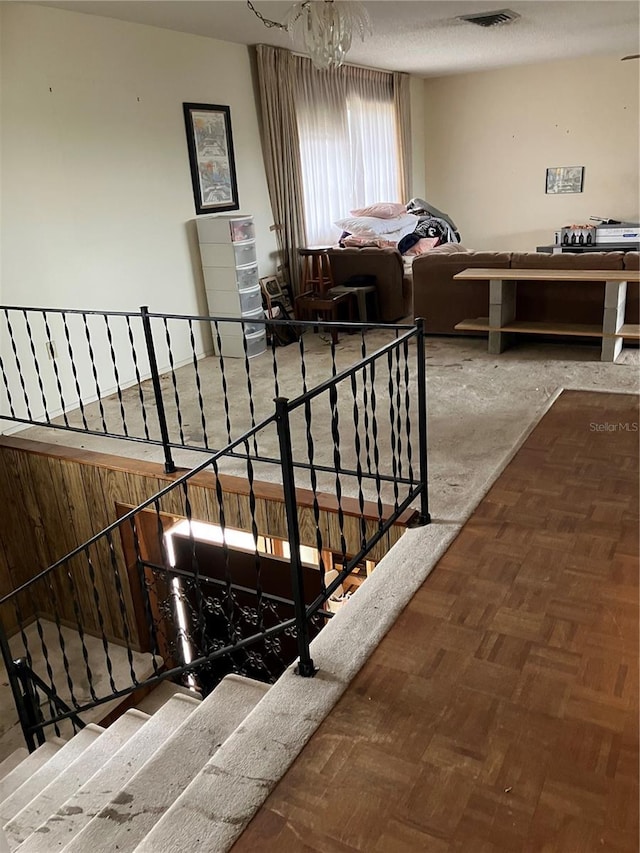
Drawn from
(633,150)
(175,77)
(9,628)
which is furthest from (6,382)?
(633,150)

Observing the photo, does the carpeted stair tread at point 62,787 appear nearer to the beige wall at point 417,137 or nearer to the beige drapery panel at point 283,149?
the beige drapery panel at point 283,149

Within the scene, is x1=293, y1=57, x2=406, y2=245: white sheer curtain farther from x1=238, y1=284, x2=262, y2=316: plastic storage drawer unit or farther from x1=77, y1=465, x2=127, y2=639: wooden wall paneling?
x1=77, y1=465, x2=127, y2=639: wooden wall paneling

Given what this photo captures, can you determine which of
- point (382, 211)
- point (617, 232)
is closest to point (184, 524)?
point (382, 211)

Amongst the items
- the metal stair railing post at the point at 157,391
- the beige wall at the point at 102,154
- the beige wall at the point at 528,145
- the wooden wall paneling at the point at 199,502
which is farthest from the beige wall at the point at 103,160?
the beige wall at the point at 528,145

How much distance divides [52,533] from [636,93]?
26.8ft

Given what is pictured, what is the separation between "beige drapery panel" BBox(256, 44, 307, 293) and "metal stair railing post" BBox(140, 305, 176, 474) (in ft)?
10.3

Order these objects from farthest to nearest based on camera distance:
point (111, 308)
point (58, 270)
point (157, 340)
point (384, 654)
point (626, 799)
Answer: point (157, 340) → point (111, 308) → point (58, 270) → point (384, 654) → point (626, 799)

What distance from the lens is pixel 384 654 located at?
2168mm

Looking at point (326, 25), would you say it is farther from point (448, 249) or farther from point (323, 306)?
point (448, 249)

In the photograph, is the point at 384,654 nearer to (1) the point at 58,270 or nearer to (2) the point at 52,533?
(2) the point at 52,533

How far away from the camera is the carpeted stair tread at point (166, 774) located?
1709 mm

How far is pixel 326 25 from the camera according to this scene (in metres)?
3.01

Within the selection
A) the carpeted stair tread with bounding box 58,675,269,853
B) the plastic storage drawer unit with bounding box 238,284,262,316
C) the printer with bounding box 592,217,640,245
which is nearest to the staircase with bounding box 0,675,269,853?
the carpeted stair tread with bounding box 58,675,269,853

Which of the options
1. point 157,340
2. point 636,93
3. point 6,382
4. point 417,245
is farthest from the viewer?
point 636,93
